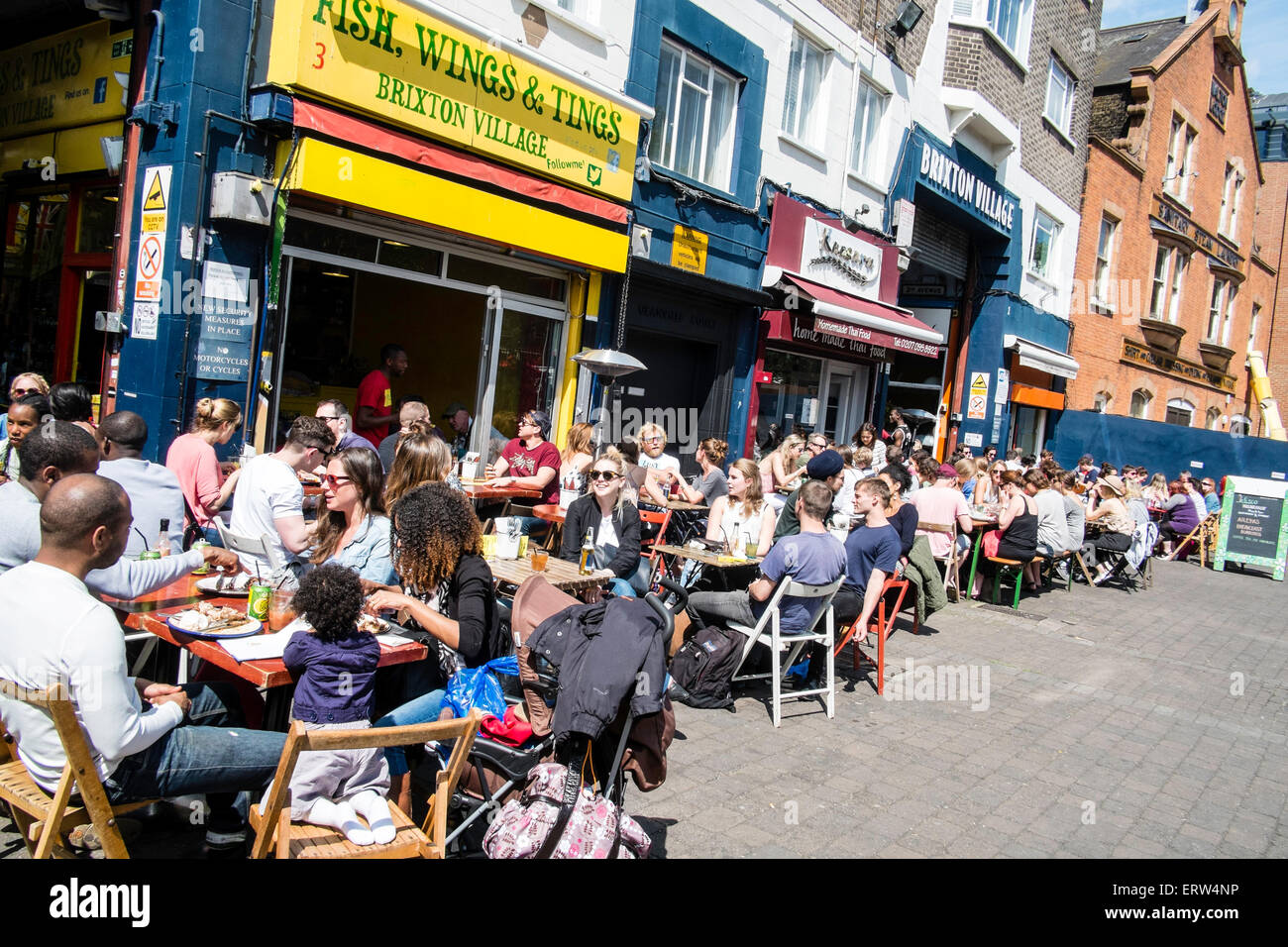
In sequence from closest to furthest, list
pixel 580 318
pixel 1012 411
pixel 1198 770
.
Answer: pixel 1198 770
pixel 580 318
pixel 1012 411

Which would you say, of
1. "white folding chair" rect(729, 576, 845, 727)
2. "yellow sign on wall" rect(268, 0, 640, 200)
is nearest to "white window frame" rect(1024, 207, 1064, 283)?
"yellow sign on wall" rect(268, 0, 640, 200)

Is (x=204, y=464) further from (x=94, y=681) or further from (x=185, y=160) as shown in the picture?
(x=94, y=681)

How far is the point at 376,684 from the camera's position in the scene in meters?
3.85

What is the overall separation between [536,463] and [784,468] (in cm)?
351

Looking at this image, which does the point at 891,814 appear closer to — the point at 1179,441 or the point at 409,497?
the point at 409,497

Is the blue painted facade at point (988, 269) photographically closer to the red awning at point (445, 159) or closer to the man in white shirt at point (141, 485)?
the red awning at point (445, 159)

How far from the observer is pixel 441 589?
154 inches

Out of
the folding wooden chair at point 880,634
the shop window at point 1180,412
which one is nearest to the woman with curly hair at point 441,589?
the folding wooden chair at point 880,634

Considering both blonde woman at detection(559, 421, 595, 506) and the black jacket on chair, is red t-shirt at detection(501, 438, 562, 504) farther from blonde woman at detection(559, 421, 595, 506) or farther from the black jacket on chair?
the black jacket on chair

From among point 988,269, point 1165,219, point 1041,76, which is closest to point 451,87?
point 988,269

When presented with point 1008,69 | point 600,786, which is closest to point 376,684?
point 600,786

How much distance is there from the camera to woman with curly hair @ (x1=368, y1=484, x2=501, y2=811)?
12.2 feet

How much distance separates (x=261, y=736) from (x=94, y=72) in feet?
22.7

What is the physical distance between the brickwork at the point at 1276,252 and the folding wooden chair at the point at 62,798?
37.5m
